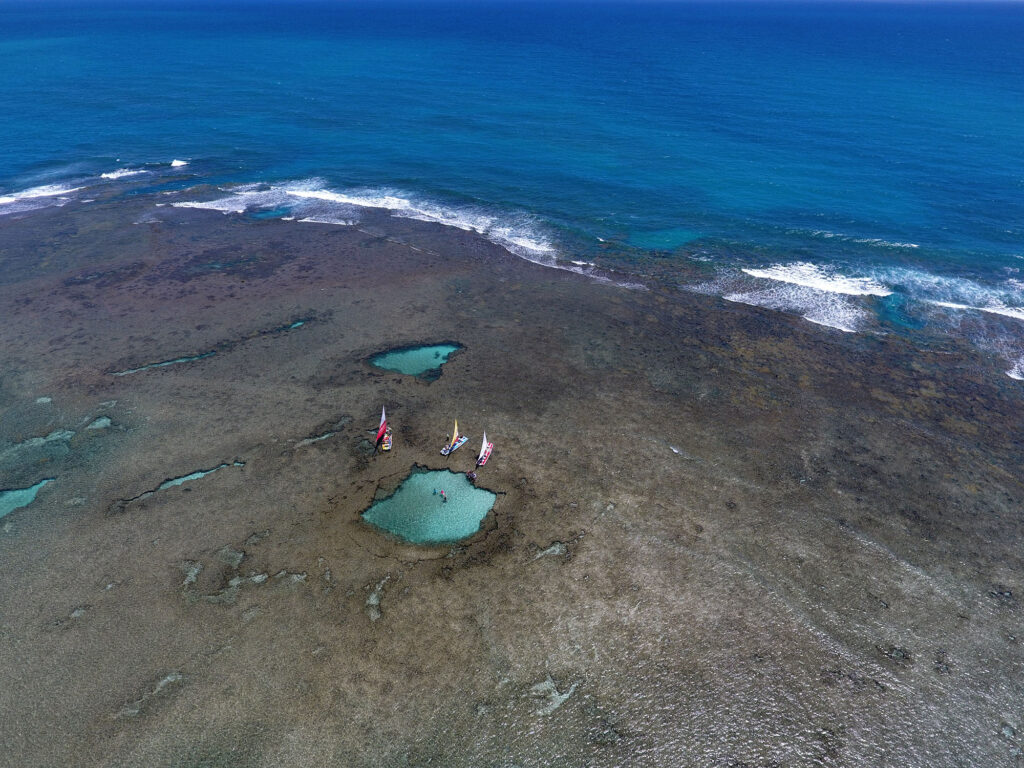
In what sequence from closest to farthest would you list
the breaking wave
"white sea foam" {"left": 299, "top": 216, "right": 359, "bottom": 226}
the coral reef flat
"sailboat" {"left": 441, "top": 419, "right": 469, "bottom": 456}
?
the coral reef flat
"sailboat" {"left": 441, "top": 419, "right": 469, "bottom": 456}
the breaking wave
"white sea foam" {"left": 299, "top": 216, "right": 359, "bottom": 226}

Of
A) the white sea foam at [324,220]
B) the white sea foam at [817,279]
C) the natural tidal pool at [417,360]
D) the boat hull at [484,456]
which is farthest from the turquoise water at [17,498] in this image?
the white sea foam at [817,279]

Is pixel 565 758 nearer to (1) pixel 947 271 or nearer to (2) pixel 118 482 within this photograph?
(2) pixel 118 482

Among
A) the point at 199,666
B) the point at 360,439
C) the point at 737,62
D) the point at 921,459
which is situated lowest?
the point at 199,666

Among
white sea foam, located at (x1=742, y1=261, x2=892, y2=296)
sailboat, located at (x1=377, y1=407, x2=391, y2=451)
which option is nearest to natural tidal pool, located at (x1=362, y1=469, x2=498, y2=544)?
sailboat, located at (x1=377, y1=407, x2=391, y2=451)

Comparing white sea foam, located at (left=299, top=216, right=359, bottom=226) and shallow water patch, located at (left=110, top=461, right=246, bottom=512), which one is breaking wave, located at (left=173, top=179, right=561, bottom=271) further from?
shallow water patch, located at (left=110, top=461, right=246, bottom=512)

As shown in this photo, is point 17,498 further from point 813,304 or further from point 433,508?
point 813,304

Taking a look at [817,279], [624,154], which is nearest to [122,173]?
[624,154]

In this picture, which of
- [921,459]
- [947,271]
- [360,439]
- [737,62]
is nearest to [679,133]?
[947,271]
